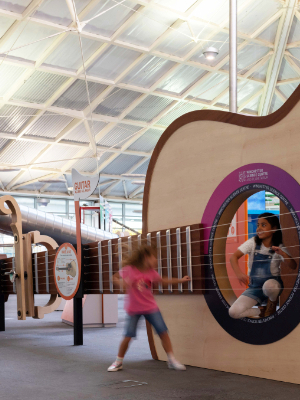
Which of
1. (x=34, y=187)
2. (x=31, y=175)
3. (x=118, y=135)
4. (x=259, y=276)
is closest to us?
(x=259, y=276)

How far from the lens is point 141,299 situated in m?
4.53

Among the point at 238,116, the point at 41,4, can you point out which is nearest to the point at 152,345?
the point at 238,116

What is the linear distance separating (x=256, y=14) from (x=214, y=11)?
1.53 m

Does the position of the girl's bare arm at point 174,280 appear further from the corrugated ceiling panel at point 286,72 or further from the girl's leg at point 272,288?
the corrugated ceiling panel at point 286,72

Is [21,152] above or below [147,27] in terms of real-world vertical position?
below

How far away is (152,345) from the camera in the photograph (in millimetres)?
5363

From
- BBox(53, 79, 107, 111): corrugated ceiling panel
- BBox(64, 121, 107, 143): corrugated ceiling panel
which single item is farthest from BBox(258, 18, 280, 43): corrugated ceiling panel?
BBox(64, 121, 107, 143): corrugated ceiling panel

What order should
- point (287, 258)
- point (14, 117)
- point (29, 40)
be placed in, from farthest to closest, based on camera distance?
1. point (14, 117)
2. point (29, 40)
3. point (287, 258)

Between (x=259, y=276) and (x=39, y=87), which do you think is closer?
(x=259, y=276)

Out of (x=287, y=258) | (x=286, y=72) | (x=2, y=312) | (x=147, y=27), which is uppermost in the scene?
(x=147, y=27)

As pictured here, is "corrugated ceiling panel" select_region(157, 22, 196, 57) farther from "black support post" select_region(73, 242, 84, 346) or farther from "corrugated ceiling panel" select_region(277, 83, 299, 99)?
"black support post" select_region(73, 242, 84, 346)

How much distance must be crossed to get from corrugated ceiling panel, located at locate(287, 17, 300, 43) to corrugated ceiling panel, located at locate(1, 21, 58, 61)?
25.3 ft

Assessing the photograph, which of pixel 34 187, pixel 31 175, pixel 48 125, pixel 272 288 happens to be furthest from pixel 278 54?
pixel 272 288

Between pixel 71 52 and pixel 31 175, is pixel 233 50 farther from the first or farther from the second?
pixel 31 175
